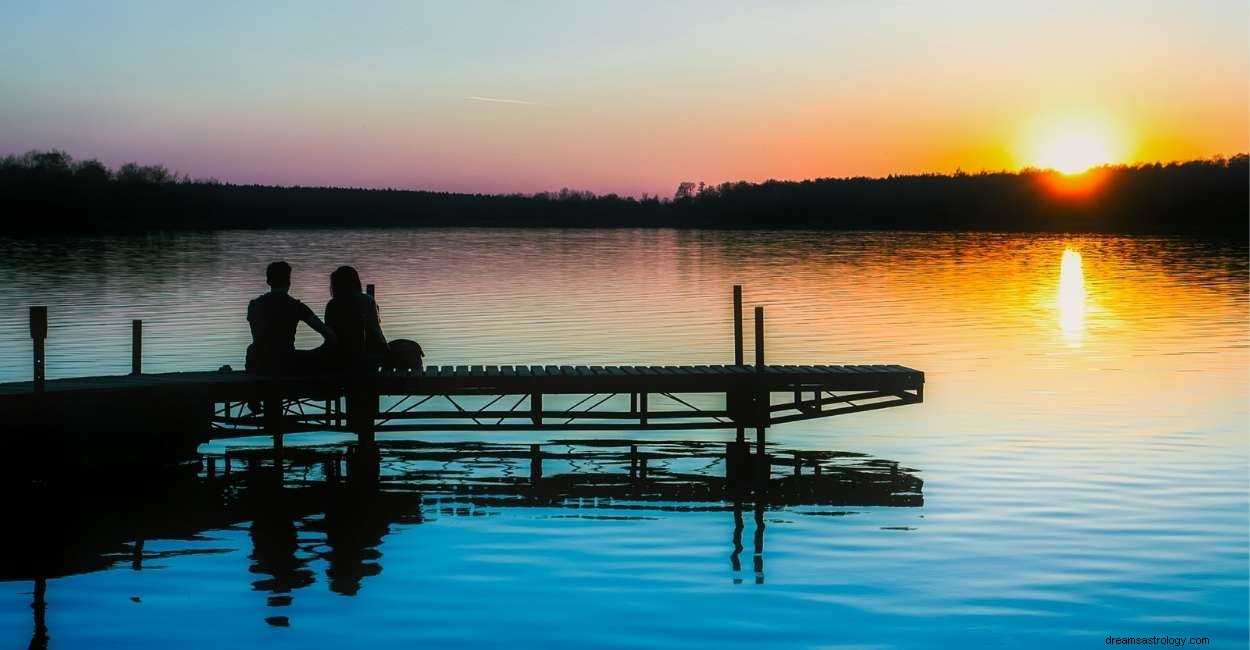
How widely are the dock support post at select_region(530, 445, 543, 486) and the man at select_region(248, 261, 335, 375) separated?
2.96 meters

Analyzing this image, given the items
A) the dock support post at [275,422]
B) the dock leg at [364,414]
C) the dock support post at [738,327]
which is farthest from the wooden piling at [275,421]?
the dock support post at [738,327]

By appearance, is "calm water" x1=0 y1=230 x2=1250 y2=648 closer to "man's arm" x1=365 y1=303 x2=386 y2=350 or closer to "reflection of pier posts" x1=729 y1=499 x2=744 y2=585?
"reflection of pier posts" x1=729 y1=499 x2=744 y2=585

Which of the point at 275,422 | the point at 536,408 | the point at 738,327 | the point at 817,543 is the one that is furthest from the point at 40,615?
the point at 738,327

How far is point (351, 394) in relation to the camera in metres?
17.3

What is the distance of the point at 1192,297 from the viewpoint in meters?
51.2

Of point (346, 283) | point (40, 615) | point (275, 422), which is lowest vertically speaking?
point (40, 615)

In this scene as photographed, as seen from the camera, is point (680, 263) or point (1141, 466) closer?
point (1141, 466)

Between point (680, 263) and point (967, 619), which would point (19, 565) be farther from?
point (680, 263)

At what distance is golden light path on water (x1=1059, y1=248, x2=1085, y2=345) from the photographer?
3956 centimetres

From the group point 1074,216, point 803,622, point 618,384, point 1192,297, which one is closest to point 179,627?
point 803,622

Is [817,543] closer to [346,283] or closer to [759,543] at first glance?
[759,543]

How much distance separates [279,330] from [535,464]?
3.65 metres

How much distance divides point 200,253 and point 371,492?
8949 cm

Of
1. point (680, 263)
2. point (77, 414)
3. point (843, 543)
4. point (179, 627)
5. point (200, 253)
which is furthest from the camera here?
point (200, 253)
